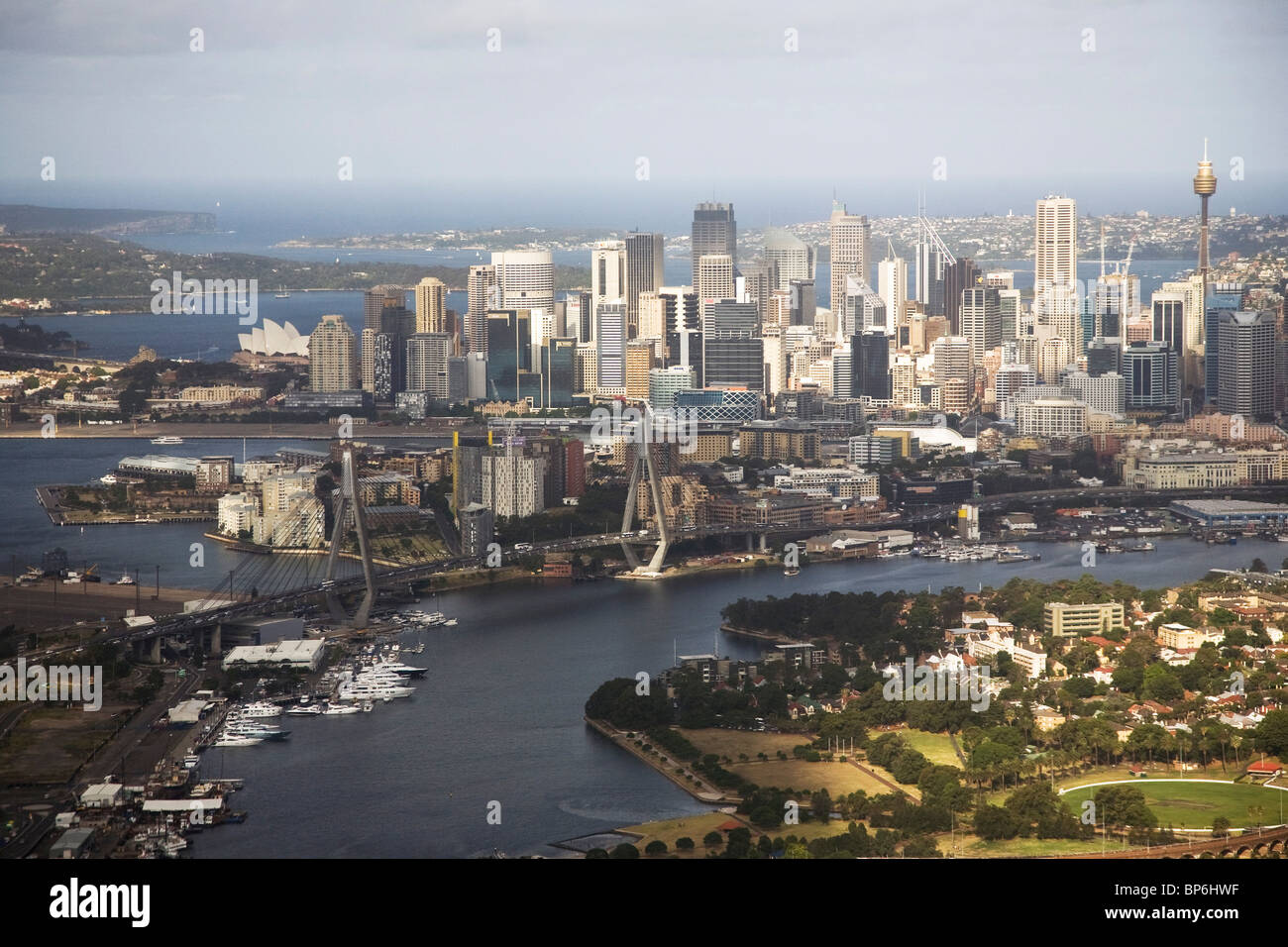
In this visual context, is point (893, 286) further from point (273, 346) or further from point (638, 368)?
point (273, 346)

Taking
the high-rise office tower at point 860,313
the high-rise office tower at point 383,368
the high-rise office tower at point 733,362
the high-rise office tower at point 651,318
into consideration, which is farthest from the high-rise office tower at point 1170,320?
the high-rise office tower at point 383,368

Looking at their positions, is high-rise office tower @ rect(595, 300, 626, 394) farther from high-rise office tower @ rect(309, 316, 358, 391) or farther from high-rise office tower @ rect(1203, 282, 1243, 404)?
high-rise office tower @ rect(1203, 282, 1243, 404)

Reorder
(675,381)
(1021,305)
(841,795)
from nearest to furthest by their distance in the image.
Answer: (841,795) → (675,381) → (1021,305)

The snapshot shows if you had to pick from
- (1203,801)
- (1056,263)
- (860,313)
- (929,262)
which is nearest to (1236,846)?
(1203,801)

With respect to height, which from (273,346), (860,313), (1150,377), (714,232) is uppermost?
(714,232)

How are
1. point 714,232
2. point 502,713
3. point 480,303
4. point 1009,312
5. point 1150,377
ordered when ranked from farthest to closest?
1. point 714,232
2. point 480,303
3. point 1009,312
4. point 1150,377
5. point 502,713
